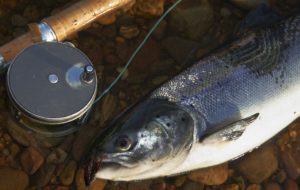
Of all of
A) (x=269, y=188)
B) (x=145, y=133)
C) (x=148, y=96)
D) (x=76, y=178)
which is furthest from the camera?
(x=269, y=188)

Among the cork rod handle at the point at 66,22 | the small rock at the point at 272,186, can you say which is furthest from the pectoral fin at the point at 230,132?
the cork rod handle at the point at 66,22

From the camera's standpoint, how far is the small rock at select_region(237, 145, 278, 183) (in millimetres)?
2621

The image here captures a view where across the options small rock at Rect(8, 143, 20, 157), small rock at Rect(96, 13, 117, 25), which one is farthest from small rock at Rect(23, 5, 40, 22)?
small rock at Rect(8, 143, 20, 157)

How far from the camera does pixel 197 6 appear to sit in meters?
2.85

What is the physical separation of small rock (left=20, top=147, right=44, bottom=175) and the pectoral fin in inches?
32.0

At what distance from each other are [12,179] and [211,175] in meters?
0.99

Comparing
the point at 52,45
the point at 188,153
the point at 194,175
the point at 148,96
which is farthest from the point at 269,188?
the point at 52,45

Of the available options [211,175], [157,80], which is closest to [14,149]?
[157,80]

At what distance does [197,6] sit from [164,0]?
20 centimetres

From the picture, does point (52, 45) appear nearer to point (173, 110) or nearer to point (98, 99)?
point (98, 99)

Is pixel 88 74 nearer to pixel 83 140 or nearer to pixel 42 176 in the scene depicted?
pixel 83 140

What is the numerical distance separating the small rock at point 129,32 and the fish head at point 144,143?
27.7 inches

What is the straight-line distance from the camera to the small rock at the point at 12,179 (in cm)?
230

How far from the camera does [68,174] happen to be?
241 centimetres
